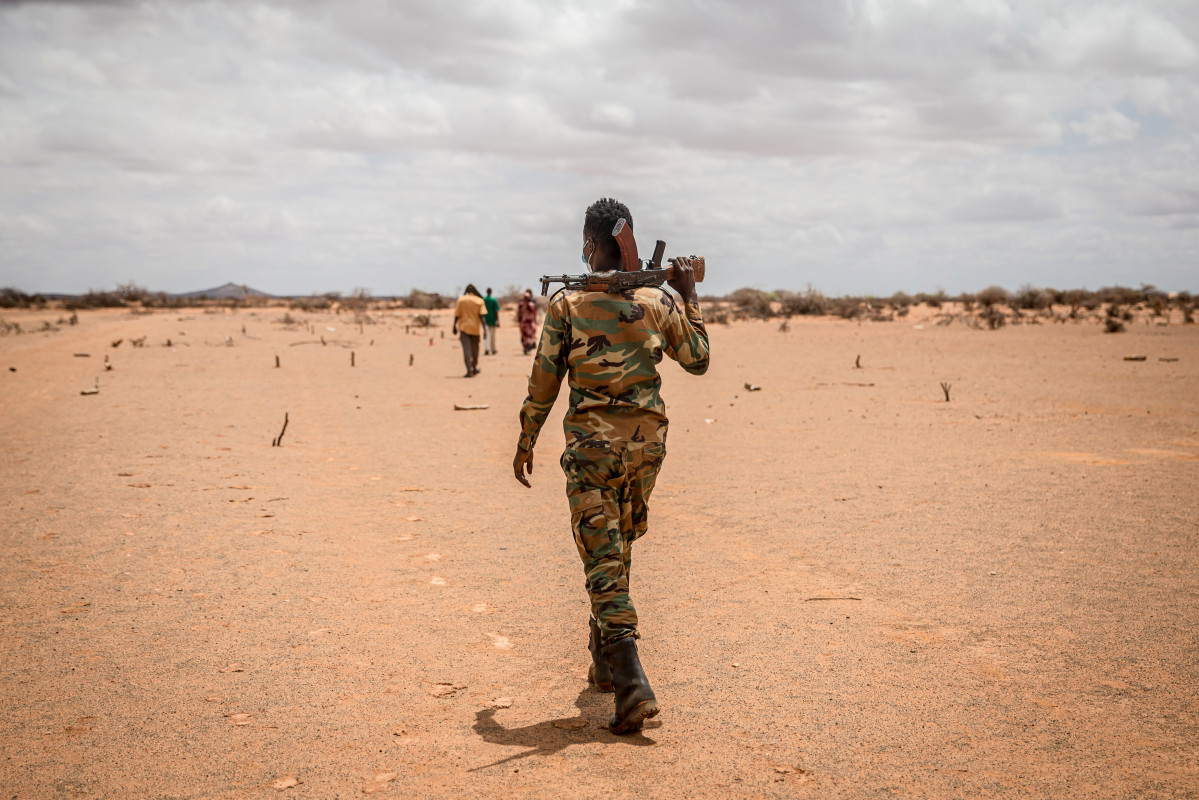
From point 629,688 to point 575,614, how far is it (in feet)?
5.71

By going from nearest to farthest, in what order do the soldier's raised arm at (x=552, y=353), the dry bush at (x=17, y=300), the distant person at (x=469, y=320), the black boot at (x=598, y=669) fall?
the soldier's raised arm at (x=552, y=353)
the black boot at (x=598, y=669)
the distant person at (x=469, y=320)
the dry bush at (x=17, y=300)

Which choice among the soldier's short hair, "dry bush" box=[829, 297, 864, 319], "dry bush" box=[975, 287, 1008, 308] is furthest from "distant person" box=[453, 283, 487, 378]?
"dry bush" box=[975, 287, 1008, 308]

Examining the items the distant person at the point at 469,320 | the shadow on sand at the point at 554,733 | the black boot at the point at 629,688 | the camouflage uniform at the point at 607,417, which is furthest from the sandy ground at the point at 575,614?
the distant person at the point at 469,320

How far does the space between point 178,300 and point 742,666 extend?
6639 cm

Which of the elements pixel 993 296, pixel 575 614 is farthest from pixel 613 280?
pixel 993 296

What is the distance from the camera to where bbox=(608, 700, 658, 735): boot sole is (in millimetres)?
3617

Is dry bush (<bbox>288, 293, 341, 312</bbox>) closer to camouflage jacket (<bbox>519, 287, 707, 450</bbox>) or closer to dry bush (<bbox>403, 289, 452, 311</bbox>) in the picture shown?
dry bush (<bbox>403, 289, 452, 311</bbox>)

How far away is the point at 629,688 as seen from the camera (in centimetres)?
362

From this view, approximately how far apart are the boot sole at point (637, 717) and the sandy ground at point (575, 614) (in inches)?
2.4

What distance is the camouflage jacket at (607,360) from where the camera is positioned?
375 centimetres

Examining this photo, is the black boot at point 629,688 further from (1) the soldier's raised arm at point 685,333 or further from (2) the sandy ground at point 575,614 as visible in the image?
(1) the soldier's raised arm at point 685,333

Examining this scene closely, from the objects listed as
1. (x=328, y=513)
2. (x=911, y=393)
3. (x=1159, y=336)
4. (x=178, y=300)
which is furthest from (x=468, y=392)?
(x=178, y=300)

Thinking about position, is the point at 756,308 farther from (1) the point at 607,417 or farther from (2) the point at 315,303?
(1) the point at 607,417

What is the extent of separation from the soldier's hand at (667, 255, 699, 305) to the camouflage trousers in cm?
73
